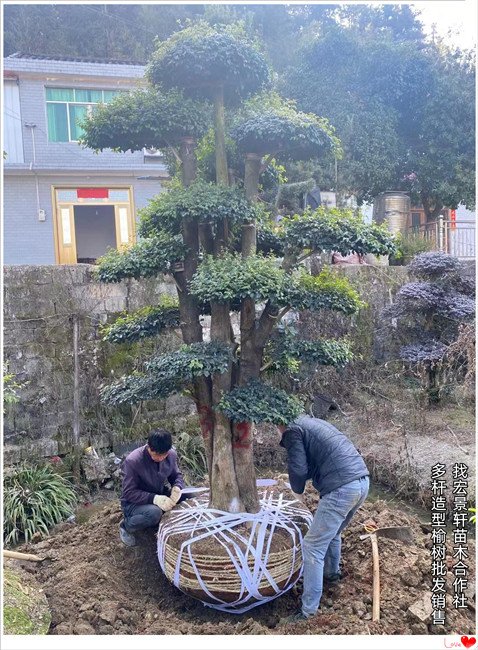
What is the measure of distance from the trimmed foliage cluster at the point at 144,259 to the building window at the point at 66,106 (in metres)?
7.08

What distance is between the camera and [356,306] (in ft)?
11.2

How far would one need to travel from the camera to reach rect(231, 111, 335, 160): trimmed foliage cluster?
10.3 feet

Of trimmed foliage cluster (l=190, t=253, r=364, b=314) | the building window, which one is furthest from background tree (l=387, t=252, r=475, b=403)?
the building window

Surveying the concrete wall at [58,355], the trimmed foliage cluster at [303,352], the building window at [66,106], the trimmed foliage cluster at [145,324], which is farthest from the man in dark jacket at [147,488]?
the building window at [66,106]

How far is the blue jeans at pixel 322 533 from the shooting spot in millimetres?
3125

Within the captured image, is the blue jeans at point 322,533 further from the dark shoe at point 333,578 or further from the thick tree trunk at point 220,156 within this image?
the thick tree trunk at point 220,156

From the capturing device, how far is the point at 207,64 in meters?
3.09

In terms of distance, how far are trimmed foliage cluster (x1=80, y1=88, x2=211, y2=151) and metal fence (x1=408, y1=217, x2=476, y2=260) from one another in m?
6.67

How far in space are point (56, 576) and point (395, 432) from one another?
372 cm

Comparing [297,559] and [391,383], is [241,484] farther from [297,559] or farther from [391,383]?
[391,383]

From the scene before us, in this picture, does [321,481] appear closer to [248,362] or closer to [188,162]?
[248,362]

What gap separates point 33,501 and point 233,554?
2252 mm

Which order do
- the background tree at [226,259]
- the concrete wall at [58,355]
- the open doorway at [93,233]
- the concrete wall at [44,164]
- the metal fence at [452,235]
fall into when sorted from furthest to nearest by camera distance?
the open doorway at [93,233] → the concrete wall at [44,164] → the metal fence at [452,235] → the concrete wall at [58,355] → the background tree at [226,259]

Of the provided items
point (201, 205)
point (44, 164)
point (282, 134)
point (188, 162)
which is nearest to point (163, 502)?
point (201, 205)
